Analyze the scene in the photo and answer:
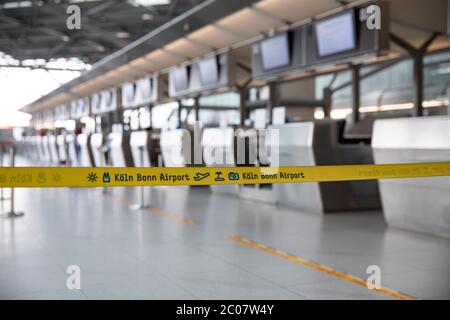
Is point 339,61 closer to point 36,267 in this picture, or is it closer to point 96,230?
point 96,230

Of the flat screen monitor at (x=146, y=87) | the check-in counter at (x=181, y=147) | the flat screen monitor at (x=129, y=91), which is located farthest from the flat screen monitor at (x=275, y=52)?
the flat screen monitor at (x=129, y=91)

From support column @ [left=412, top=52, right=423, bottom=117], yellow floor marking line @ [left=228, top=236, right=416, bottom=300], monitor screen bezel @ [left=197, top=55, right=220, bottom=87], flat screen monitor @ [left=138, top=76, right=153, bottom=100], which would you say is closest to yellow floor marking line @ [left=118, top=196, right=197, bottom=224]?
yellow floor marking line @ [left=228, top=236, right=416, bottom=300]

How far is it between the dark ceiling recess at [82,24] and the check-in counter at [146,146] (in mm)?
9676

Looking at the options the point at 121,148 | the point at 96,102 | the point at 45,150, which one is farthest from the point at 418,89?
the point at 45,150

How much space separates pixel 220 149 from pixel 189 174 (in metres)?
6.95

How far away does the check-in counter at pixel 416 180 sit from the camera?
16.9 feet

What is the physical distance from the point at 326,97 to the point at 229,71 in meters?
2.17

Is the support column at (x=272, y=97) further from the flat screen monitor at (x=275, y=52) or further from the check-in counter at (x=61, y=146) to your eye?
the check-in counter at (x=61, y=146)

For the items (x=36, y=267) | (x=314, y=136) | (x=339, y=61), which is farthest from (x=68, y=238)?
(x=339, y=61)

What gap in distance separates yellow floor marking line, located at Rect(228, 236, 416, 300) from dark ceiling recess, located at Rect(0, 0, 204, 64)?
18.3 meters

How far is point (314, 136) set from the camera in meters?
7.40

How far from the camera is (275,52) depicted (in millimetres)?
9016

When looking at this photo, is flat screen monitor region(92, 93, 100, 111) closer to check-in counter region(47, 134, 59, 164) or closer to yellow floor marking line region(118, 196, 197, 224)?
check-in counter region(47, 134, 59, 164)
